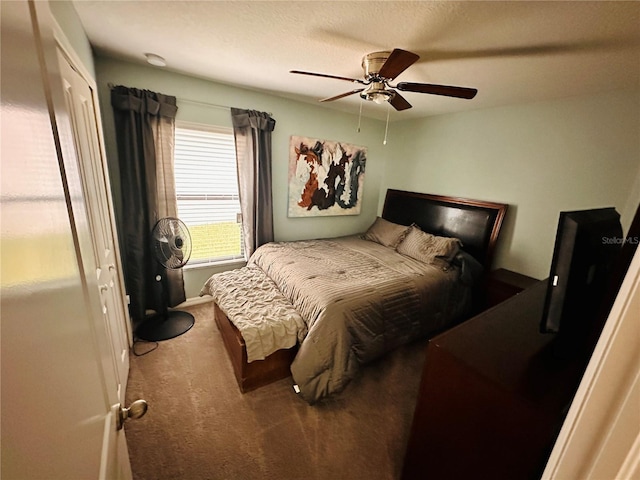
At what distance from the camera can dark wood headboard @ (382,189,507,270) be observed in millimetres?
2807

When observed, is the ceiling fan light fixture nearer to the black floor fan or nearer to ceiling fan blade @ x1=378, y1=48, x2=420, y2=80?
ceiling fan blade @ x1=378, y1=48, x2=420, y2=80

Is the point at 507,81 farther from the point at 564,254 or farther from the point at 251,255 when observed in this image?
the point at 251,255

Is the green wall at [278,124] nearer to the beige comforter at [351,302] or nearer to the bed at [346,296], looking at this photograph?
the bed at [346,296]

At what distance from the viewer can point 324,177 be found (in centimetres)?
346

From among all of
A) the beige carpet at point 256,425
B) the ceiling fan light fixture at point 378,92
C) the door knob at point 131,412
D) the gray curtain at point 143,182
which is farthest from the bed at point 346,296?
the ceiling fan light fixture at point 378,92

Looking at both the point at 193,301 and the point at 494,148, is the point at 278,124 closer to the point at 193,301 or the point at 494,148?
the point at 193,301

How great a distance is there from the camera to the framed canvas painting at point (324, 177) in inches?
127

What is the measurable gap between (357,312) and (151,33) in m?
2.35

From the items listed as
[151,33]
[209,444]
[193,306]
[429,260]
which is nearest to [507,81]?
[429,260]

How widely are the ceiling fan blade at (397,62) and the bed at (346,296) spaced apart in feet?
4.88

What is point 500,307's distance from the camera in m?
1.37

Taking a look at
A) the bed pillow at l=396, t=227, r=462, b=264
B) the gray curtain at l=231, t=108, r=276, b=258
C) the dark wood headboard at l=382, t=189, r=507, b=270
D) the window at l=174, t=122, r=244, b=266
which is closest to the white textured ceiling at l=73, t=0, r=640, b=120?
the gray curtain at l=231, t=108, r=276, b=258

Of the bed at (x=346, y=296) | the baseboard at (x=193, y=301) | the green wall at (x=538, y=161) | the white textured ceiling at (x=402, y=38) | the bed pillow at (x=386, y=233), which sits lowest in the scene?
the baseboard at (x=193, y=301)

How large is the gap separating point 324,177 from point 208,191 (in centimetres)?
148
